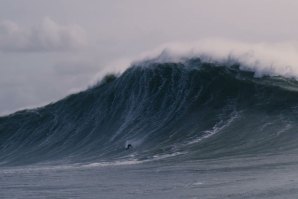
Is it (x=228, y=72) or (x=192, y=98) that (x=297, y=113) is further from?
(x=228, y=72)

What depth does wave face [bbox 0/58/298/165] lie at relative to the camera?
95.5 ft

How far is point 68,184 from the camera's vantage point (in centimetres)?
2130

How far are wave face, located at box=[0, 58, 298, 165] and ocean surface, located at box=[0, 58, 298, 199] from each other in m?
0.06

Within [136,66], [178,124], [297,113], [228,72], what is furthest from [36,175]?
[136,66]

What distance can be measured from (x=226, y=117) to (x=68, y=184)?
14.0m

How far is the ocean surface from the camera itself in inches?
765

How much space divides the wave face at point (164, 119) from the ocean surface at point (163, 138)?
6 centimetres

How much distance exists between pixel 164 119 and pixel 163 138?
3.78 m

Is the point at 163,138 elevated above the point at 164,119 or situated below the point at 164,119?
below

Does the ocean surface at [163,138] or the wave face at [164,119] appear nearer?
the ocean surface at [163,138]

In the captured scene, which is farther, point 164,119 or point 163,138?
point 164,119

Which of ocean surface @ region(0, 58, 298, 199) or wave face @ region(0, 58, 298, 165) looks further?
wave face @ region(0, 58, 298, 165)

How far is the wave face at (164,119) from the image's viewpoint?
29109mm

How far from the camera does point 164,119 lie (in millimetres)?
36125
